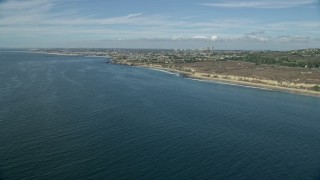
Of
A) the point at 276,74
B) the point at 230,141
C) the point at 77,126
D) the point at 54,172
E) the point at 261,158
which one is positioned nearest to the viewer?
the point at 54,172

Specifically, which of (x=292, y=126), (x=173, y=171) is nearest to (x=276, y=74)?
(x=292, y=126)

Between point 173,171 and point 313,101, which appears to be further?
point 313,101

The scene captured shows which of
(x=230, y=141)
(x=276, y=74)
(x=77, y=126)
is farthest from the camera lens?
(x=276, y=74)

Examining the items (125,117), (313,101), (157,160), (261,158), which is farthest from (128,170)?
(313,101)

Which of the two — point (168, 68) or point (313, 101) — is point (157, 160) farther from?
point (168, 68)

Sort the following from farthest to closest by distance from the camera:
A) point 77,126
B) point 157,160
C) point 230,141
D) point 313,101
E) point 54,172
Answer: point 313,101 → point 77,126 → point 230,141 → point 157,160 → point 54,172

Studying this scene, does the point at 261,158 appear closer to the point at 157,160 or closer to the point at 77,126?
the point at 157,160
